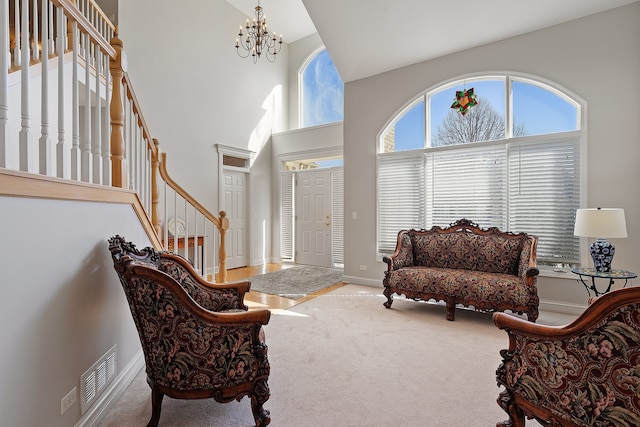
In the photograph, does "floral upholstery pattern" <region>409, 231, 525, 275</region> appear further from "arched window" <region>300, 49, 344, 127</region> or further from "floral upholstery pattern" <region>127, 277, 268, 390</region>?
"arched window" <region>300, 49, 344, 127</region>

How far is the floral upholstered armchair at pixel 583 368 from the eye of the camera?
3.80 ft

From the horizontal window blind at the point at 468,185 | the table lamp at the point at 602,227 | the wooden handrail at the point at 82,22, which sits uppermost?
the wooden handrail at the point at 82,22

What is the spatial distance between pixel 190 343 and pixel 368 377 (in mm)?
1277

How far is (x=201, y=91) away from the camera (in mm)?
5910

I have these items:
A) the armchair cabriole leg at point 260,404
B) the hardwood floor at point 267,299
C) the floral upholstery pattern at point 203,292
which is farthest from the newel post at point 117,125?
the hardwood floor at point 267,299

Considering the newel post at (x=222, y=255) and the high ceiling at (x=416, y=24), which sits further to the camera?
the newel post at (x=222, y=255)

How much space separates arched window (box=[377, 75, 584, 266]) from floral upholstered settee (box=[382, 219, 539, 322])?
426 millimetres

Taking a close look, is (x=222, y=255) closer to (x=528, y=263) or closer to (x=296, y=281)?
(x=296, y=281)

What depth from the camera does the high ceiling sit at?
145 inches

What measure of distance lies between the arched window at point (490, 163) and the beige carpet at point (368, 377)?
3.80ft

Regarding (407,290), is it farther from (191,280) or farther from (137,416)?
(137,416)

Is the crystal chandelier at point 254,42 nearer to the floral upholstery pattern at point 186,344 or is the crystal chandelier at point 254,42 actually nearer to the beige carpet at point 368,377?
the beige carpet at point 368,377

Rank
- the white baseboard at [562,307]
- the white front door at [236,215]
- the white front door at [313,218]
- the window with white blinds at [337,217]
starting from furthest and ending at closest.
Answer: the white front door at [313,218] → the window with white blinds at [337,217] → the white front door at [236,215] → the white baseboard at [562,307]

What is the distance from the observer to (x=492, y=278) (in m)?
3.37
